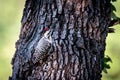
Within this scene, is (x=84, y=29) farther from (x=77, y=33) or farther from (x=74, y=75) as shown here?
(x=74, y=75)

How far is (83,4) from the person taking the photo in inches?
173

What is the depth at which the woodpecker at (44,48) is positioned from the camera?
14.2 feet

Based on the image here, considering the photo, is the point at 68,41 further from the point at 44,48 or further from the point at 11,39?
the point at 11,39

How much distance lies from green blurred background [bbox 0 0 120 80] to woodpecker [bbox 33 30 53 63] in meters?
6.94

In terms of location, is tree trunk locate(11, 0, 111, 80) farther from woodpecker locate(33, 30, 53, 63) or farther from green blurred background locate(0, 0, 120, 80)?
green blurred background locate(0, 0, 120, 80)

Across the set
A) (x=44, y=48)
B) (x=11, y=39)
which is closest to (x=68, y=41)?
(x=44, y=48)

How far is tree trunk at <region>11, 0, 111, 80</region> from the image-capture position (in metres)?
4.34

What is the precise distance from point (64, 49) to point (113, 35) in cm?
713

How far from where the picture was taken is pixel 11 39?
15.0 metres

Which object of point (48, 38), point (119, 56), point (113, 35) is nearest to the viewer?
point (48, 38)

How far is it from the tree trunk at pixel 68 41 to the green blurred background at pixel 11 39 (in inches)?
268

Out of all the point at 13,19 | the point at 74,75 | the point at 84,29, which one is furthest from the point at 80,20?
the point at 13,19

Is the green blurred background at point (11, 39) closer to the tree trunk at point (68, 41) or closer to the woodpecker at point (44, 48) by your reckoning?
the tree trunk at point (68, 41)

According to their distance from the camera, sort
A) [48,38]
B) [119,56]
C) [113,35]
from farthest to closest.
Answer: [119,56], [113,35], [48,38]
